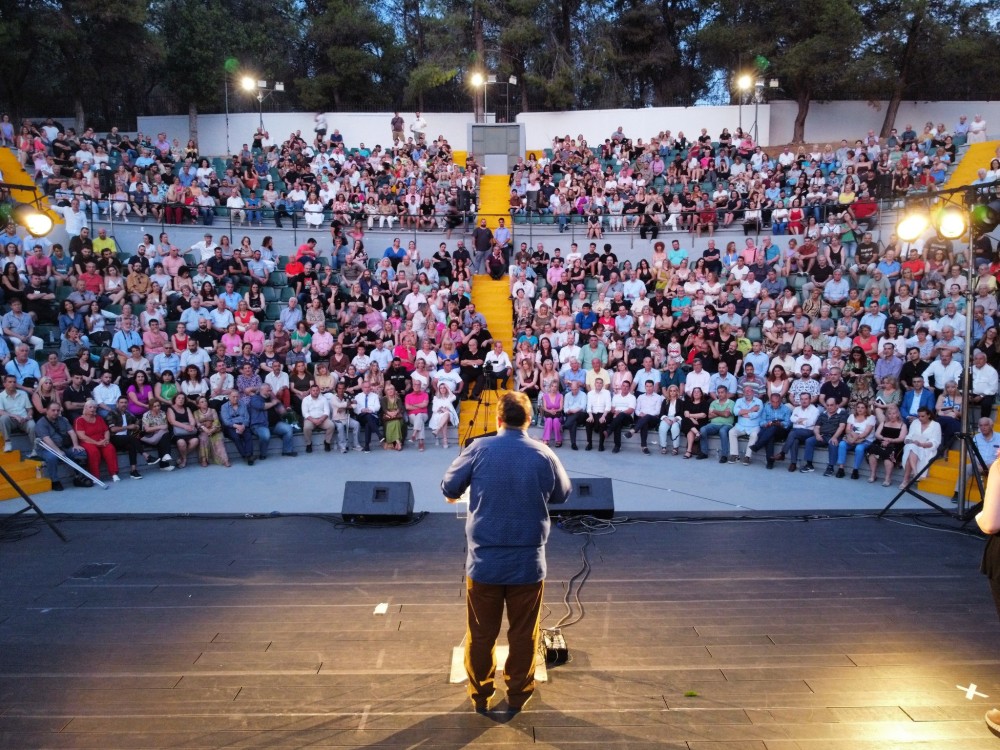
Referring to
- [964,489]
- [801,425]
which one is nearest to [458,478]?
[964,489]

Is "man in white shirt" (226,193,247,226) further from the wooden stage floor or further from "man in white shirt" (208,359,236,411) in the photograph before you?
the wooden stage floor

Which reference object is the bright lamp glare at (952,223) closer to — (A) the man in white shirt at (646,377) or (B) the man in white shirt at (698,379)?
(B) the man in white shirt at (698,379)

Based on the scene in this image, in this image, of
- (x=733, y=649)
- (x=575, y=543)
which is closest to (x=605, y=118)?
(x=575, y=543)

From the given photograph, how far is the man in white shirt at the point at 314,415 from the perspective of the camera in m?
9.95

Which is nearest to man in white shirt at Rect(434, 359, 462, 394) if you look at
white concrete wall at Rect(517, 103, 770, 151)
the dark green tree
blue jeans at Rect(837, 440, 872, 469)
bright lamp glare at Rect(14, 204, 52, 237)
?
blue jeans at Rect(837, 440, 872, 469)

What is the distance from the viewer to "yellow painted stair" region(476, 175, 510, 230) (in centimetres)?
1585

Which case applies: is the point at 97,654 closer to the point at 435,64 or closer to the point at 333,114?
the point at 333,114

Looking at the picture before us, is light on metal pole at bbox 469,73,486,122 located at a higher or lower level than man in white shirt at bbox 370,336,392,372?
higher

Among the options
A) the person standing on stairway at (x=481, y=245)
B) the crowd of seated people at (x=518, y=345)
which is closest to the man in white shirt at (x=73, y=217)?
the crowd of seated people at (x=518, y=345)

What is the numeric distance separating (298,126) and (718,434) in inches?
666

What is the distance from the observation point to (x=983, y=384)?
8.86 m

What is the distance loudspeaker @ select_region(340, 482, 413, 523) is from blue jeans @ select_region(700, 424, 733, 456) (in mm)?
4207

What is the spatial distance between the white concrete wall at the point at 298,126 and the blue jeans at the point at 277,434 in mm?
13912

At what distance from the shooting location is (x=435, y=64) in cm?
2355
